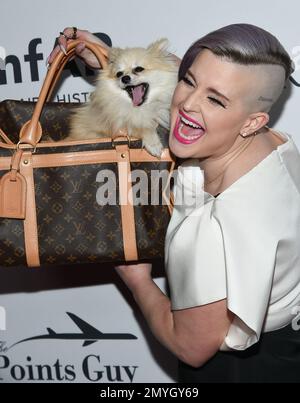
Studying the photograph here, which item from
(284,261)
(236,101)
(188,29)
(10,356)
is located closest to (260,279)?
(284,261)

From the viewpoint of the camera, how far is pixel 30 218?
48.8 inches

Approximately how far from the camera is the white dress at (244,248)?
3.32ft

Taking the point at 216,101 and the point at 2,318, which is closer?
the point at 216,101

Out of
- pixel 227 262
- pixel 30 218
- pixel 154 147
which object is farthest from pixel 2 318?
pixel 227 262

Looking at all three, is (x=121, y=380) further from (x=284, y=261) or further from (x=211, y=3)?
(x=211, y=3)

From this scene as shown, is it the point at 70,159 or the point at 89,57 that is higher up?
the point at 89,57

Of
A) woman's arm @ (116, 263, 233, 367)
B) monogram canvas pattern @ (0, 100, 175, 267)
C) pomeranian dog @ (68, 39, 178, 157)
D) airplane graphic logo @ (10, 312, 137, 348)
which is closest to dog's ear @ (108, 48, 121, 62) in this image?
pomeranian dog @ (68, 39, 178, 157)

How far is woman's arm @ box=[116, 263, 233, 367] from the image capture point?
107cm

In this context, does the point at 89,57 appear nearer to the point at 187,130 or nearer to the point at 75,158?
the point at 75,158

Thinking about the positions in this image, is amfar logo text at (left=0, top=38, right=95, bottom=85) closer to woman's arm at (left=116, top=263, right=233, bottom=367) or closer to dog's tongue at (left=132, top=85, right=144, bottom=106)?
dog's tongue at (left=132, top=85, right=144, bottom=106)

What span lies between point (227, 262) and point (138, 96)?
452mm

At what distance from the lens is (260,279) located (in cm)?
102

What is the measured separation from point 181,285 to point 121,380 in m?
0.87

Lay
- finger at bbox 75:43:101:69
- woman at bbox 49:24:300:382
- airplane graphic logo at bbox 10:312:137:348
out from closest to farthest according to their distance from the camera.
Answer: woman at bbox 49:24:300:382 → finger at bbox 75:43:101:69 → airplane graphic logo at bbox 10:312:137:348
